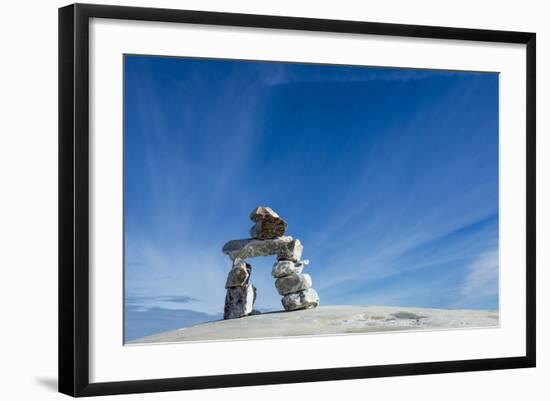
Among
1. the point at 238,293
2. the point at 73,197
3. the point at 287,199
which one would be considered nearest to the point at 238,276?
the point at 238,293

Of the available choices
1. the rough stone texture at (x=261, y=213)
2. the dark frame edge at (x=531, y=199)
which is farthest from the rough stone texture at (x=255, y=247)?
the dark frame edge at (x=531, y=199)

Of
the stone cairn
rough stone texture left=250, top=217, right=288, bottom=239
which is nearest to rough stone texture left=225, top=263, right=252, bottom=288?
the stone cairn

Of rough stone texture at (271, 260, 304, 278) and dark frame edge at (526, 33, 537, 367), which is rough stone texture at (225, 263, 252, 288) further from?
dark frame edge at (526, 33, 537, 367)

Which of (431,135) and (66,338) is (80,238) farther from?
(431,135)

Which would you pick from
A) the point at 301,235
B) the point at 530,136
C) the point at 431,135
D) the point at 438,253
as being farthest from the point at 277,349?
the point at 530,136

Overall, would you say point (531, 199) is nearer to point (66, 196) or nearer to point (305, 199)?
point (305, 199)
